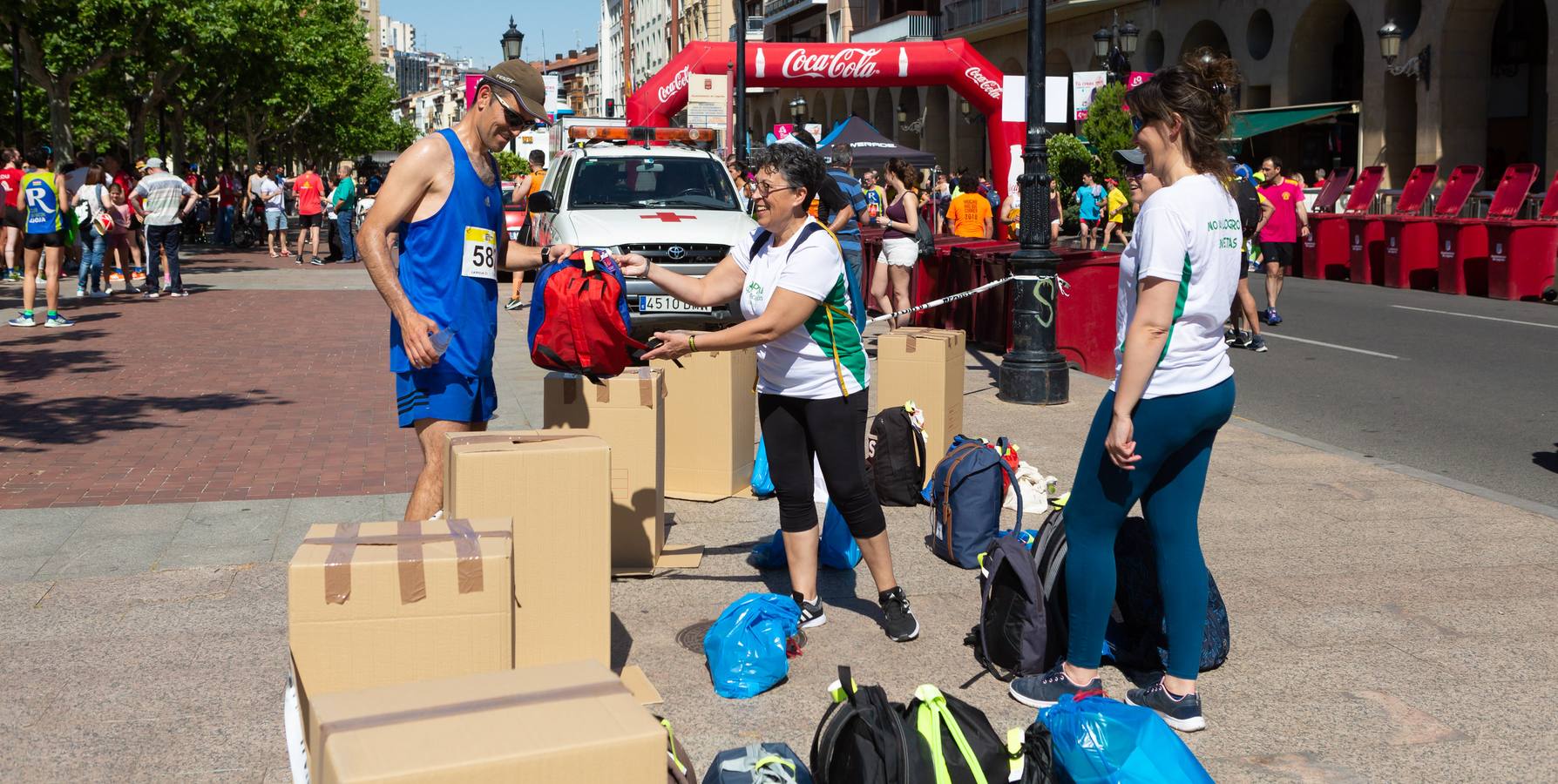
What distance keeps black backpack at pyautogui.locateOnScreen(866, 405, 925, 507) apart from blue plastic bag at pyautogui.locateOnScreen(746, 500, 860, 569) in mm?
1095

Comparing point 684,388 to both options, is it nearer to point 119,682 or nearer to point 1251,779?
point 119,682

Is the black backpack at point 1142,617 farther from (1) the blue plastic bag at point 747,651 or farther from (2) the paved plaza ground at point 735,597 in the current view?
(1) the blue plastic bag at point 747,651

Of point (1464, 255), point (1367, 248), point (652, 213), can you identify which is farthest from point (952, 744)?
point (1367, 248)

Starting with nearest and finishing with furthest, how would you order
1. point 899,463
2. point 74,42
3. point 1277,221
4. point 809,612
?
point 809,612 → point 899,463 → point 1277,221 → point 74,42

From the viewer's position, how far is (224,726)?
3.99 meters

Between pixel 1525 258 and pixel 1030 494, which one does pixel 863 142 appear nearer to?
pixel 1525 258

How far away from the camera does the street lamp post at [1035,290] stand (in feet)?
32.4

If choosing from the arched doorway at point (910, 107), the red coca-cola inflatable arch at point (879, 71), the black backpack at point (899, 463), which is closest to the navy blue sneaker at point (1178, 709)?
the black backpack at point (899, 463)

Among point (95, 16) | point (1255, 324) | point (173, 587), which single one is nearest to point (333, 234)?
point (95, 16)

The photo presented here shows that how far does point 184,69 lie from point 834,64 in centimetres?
1671

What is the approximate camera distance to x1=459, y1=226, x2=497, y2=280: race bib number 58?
460 centimetres

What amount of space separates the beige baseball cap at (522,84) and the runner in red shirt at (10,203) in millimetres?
13731

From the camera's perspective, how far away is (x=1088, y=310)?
11.2 m

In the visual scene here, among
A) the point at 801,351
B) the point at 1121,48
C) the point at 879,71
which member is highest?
the point at 1121,48
